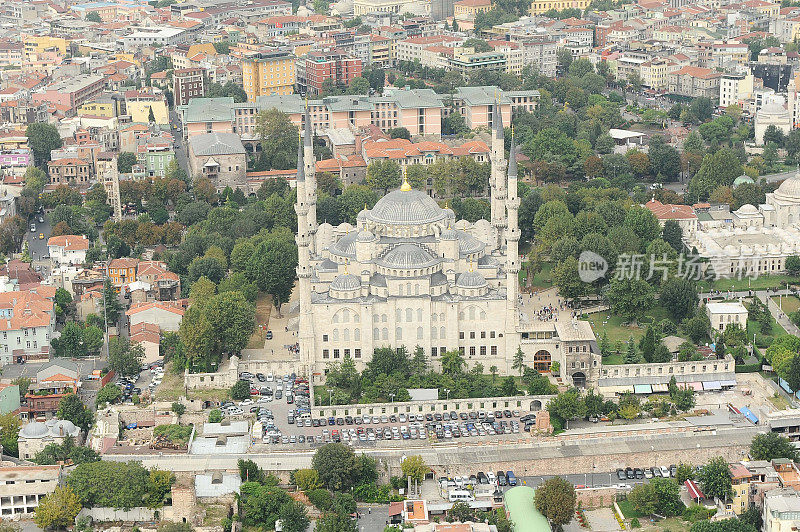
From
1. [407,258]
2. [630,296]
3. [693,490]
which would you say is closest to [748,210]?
[630,296]

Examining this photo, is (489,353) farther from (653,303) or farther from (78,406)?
(78,406)

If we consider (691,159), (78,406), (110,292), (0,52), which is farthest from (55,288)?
(0,52)

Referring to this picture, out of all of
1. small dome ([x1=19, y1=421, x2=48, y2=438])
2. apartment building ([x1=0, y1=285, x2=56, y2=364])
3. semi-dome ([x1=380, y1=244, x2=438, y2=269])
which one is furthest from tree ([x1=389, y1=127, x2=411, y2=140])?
small dome ([x1=19, y1=421, x2=48, y2=438])

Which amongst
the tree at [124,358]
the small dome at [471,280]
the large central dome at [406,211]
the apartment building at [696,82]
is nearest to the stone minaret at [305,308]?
the large central dome at [406,211]

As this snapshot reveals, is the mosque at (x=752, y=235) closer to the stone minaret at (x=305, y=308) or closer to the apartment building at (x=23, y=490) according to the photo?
the stone minaret at (x=305, y=308)

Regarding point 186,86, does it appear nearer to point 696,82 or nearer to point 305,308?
point 696,82

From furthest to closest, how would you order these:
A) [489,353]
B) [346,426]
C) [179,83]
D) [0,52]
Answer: [0,52] < [179,83] < [489,353] < [346,426]

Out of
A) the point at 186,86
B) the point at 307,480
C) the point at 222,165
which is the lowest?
the point at 307,480
